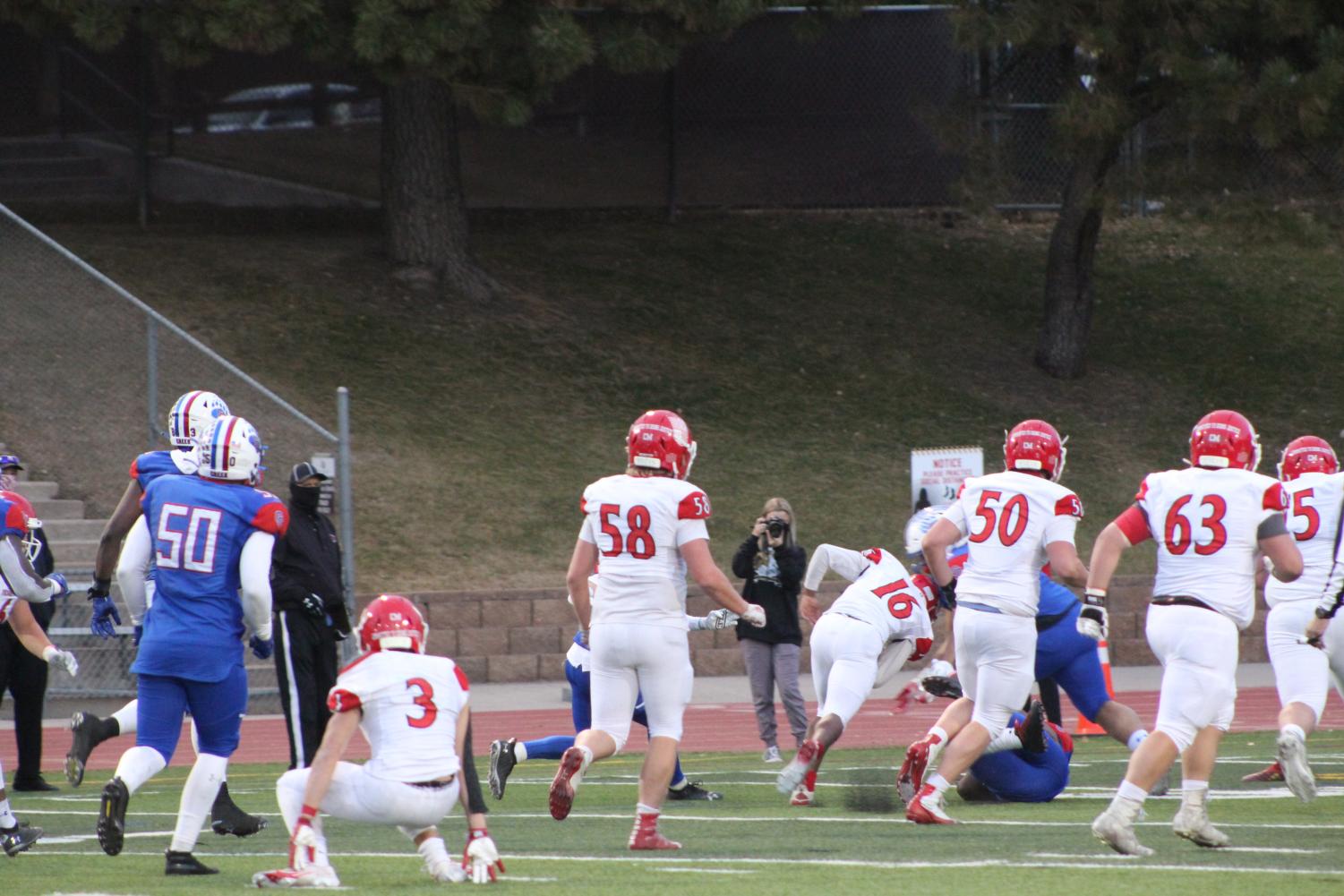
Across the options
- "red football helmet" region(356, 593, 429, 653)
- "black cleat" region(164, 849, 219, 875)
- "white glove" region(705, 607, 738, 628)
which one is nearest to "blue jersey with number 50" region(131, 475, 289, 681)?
"black cleat" region(164, 849, 219, 875)

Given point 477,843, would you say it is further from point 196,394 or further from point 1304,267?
point 1304,267

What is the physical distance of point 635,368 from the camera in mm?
21906

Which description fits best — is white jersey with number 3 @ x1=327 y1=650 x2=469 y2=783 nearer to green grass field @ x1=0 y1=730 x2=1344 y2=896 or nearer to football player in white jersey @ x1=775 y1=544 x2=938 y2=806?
green grass field @ x1=0 y1=730 x2=1344 y2=896

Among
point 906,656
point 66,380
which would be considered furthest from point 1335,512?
point 66,380

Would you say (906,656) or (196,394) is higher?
(196,394)

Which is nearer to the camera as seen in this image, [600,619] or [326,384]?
[600,619]

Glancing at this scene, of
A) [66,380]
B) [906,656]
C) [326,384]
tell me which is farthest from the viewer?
[326,384]

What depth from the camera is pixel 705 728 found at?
14.6 m

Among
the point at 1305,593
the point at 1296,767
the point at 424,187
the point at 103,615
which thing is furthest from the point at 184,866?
the point at 424,187

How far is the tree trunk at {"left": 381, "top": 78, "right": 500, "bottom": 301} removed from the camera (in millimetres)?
22562

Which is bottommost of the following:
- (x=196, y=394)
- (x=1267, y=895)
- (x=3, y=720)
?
(x=3, y=720)

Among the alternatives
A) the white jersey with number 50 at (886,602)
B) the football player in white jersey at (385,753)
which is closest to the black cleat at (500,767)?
the white jersey with number 50 at (886,602)

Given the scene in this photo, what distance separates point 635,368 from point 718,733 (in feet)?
27.1

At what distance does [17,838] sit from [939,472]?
939 centimetres
